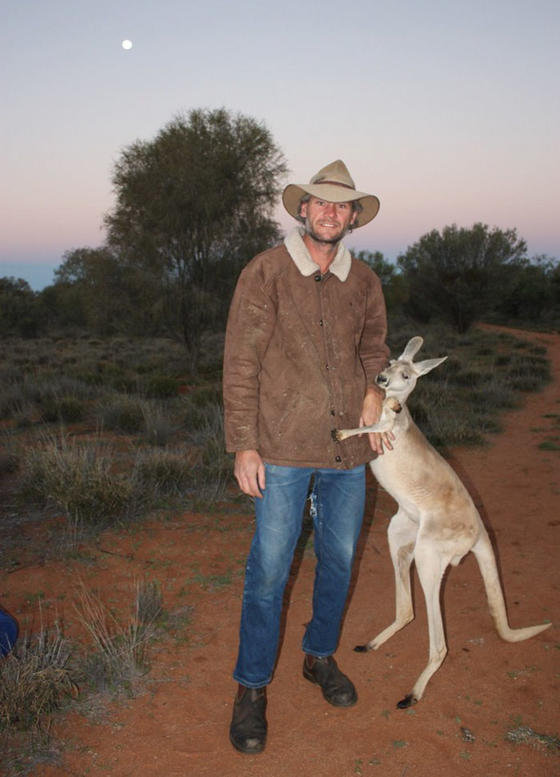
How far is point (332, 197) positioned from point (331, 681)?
260 cm

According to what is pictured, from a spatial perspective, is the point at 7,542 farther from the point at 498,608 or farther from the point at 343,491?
the point at 498,608

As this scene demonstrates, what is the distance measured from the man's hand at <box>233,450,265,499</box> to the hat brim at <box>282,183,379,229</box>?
127 cm

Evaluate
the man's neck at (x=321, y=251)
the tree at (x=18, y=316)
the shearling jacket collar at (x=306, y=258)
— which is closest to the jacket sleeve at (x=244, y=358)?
the shearling jacket collar at (x=306, y=258)

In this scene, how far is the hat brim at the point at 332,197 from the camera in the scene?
278 cm

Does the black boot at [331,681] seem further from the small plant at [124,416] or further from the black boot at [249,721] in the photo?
the small plant at [124,416]

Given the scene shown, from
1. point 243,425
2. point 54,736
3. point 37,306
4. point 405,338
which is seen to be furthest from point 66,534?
point 37,306

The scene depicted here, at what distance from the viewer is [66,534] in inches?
205

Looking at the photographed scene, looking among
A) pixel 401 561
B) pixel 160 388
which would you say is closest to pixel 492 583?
pixel 401 561

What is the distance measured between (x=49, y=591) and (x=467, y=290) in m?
26.1

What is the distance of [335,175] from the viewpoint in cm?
289

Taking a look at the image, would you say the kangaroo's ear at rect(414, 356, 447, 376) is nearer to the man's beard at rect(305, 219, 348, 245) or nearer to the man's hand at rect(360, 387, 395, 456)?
the man's hand at rect(360, 387, 395, 456)

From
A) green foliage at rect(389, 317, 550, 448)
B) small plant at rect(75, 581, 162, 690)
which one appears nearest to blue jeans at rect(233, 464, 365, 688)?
small plant at rect(75, 581, 162, 690)

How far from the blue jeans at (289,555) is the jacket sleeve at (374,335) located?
642mm

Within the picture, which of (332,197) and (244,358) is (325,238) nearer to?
(332,197)
